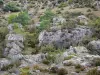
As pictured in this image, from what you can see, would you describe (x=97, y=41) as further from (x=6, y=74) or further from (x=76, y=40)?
(x=6, y=74)

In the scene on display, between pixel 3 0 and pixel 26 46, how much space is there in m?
47.2

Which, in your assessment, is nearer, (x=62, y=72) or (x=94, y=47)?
(x=62, y=72)

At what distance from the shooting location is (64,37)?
36.2 metres

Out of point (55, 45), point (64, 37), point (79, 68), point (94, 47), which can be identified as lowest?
point (55, 45)

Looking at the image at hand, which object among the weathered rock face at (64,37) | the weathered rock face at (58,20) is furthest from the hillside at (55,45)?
the weathered rock face at (58,20)

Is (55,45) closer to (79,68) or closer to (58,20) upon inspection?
(79,68)

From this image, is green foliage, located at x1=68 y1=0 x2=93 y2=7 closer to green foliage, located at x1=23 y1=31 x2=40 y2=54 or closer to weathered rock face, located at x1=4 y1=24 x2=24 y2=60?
green foliage, located at x1=23 y1=31 x2=40 y2=54

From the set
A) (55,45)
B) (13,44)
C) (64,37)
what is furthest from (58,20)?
(13,44)

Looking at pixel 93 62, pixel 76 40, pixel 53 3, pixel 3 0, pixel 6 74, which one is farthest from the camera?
pixel 3 0

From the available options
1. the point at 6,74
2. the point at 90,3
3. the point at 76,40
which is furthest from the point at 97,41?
the point at 90,3

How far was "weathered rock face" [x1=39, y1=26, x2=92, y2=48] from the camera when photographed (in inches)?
1406

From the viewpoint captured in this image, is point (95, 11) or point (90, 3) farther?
point (90, 3)

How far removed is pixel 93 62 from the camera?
2361 cm

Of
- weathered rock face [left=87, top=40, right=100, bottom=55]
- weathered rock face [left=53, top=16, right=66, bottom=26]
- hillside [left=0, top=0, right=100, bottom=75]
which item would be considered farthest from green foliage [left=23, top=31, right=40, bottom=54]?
weathered rock face [left=87, top=40, right=100, bottom=55]
